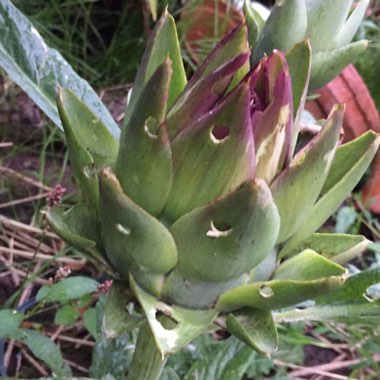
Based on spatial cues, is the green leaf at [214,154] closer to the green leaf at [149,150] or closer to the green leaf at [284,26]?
the green leaf at [149,150]

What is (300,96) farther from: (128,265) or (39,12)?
(39,12)

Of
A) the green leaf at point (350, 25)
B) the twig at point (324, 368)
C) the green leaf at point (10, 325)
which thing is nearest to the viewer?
the green leaf at point (350, 25)

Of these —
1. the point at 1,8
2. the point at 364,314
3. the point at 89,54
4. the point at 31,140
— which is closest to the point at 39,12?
the point at 89,54

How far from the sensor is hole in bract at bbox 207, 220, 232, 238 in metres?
0.43

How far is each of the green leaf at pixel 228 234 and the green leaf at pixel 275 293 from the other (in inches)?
0.6

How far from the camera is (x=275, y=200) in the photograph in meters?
0.45

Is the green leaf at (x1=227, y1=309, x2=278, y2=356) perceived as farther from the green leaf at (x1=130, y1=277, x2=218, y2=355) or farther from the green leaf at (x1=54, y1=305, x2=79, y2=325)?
the green leaf at (x1=54, y1=305, x2=79, y2=325)

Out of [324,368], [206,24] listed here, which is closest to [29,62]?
[324,368]

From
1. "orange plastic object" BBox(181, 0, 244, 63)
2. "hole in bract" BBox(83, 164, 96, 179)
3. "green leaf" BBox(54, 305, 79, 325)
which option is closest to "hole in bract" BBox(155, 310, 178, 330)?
"hole in bract" BBox(83, 164, 96, 179)

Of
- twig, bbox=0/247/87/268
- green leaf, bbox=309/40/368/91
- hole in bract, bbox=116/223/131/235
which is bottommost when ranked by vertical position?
twig, bbox=0/247/87/268

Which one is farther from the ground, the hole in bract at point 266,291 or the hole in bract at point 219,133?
the hole in bract at point 219,133

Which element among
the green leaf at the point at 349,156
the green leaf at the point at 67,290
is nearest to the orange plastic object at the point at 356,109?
the green leaf at the point at 67,290

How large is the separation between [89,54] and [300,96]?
135cm

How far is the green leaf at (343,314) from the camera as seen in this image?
58 centimetres
